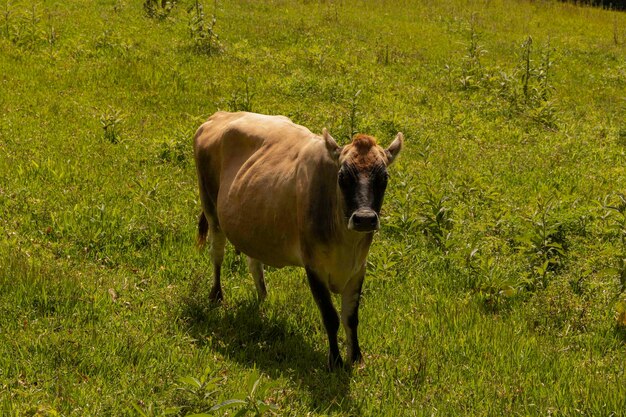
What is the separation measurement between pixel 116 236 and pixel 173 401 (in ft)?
10.8

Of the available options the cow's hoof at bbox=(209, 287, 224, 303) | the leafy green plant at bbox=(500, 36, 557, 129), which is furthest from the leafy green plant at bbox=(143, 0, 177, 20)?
the cow's hoof at bbox=(209, 287, 224, 303)

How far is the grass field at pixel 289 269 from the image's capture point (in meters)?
5.41

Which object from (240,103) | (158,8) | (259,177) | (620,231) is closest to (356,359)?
(259,177)

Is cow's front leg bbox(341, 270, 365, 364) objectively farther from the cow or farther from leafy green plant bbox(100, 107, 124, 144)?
leafy green plant bbox(100, 107, 124, 144)

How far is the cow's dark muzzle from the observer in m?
5.25

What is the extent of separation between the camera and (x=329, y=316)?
601 centimetres

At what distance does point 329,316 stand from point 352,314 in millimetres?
218

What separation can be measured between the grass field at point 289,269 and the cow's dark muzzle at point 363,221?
3.79ft

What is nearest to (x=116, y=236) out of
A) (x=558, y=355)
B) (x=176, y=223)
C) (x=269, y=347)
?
(x=176, y=223)

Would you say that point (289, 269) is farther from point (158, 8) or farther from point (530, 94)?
point (158, 8)

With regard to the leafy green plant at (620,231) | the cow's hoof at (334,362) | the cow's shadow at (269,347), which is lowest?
the cow's shadow at (269,347)

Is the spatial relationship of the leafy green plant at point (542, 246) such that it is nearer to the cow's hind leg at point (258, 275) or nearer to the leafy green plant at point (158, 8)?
the cow's hind leg at point (258, 275)

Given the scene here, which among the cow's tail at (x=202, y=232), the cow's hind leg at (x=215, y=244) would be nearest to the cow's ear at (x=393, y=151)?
the cow's hind leg at (x=215, y=244)

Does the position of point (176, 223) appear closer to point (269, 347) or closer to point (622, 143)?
point (269, 347)
